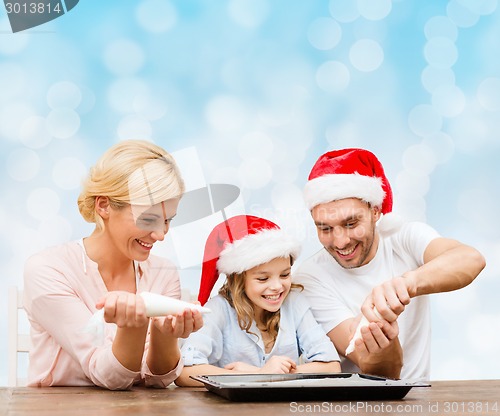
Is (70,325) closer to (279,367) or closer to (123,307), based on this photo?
(123,307)

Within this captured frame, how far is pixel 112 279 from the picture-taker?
156 centimetres

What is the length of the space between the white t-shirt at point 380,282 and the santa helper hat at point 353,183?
0.06 m

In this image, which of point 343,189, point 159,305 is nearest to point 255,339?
point 343,189

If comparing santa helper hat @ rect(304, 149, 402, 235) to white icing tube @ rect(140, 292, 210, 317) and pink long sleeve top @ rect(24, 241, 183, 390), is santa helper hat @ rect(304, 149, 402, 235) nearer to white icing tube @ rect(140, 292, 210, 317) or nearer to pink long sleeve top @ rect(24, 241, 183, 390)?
pink long sleeve top @ rect(24, 241, 183, 390)

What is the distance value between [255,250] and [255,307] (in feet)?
0.49

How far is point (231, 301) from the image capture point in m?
1.72

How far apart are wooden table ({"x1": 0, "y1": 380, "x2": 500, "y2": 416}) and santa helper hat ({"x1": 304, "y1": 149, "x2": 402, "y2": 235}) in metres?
0.66

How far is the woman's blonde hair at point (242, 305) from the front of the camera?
5.52ft

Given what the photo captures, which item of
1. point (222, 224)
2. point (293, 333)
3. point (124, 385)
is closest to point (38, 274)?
point (124, 385)

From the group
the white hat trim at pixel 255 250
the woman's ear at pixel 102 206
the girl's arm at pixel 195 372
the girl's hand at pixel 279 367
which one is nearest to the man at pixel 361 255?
the white hat trim at pixel 255 250

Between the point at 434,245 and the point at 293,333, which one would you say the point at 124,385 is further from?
the point at 434,245

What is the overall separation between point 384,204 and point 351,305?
31 centimetres

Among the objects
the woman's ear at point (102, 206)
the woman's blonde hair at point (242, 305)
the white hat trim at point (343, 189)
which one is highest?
the woman's ear at point (102, 206)

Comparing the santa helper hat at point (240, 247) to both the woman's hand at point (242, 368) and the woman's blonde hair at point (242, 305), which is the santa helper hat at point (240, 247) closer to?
the woman's blonde hair at point (242, 305)
